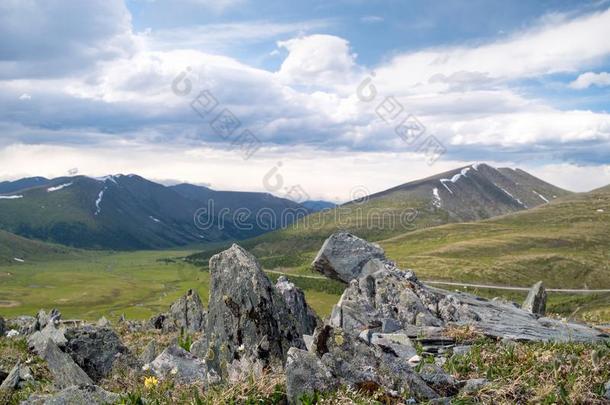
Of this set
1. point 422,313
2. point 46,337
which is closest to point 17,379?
point 46,337

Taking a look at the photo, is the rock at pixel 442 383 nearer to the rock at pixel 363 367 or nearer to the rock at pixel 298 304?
the rock at pixel 363 367

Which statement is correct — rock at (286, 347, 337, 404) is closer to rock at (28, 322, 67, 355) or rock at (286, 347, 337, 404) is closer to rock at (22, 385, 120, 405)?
rock at (22, 385, 120, 405)

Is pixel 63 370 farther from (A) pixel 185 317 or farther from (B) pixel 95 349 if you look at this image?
(A) pixel 185 317

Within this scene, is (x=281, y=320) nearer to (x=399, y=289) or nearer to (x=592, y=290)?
(x=399, y=289)

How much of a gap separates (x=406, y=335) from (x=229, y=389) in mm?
9225

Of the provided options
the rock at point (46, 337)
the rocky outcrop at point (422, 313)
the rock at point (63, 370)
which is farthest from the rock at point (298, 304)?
the rock at point (63, 370)

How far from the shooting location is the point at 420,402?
9.84m

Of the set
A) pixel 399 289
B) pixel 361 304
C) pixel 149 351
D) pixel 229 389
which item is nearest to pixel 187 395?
pixel 229 389

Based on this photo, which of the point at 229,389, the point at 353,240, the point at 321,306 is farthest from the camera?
the point at 321,306

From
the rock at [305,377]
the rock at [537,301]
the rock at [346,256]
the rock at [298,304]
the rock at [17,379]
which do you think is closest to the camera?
the rock at [305,377]

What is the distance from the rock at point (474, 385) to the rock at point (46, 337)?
47.9ft

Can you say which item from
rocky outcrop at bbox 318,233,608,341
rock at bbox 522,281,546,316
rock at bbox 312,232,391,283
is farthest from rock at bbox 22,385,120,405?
rock at bbox 522,281,546,316

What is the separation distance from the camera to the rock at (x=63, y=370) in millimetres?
15602

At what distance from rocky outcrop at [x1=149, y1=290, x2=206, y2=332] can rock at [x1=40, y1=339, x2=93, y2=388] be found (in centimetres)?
2253
